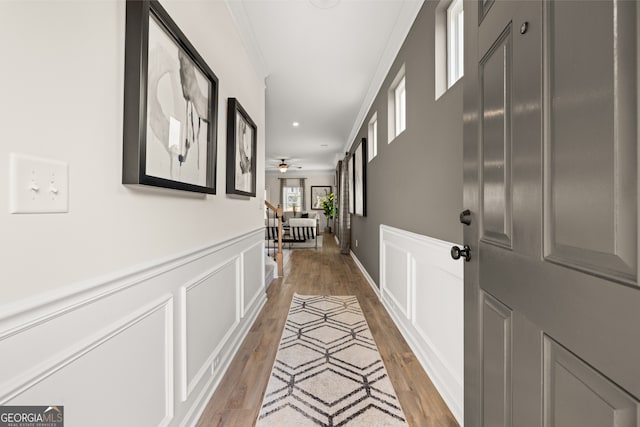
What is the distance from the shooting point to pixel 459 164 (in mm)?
1494

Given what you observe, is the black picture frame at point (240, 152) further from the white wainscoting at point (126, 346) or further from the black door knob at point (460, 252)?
the black door knob at point (460, 252)

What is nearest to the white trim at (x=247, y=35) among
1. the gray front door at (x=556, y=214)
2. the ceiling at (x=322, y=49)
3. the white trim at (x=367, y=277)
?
the ceiling at (x=322, y=49)

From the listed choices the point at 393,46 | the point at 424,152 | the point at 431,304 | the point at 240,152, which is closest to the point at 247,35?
the point at 240,152

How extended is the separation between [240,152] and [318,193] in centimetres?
983

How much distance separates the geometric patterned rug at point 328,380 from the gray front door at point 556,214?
0.74 meters

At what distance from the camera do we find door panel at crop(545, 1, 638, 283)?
1.48 feet

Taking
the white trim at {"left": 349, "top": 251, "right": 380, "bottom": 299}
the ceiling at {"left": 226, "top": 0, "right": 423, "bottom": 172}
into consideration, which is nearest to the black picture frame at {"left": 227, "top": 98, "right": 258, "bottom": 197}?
the ceiling at {"left": 226, "top": 0, "right": 423, "bottom": 172}

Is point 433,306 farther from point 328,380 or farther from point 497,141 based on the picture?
point 497,141

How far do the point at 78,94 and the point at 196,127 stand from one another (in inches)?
27.4

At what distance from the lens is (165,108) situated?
1.13 metres

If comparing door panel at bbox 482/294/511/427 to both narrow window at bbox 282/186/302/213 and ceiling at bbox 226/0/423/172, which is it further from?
narrow window at bbox 282/186/302/213

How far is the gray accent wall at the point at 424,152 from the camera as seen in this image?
157 cm

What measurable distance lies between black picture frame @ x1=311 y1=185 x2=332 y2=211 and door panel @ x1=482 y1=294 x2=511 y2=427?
1116cm

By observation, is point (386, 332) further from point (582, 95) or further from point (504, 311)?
point (582, 95)
